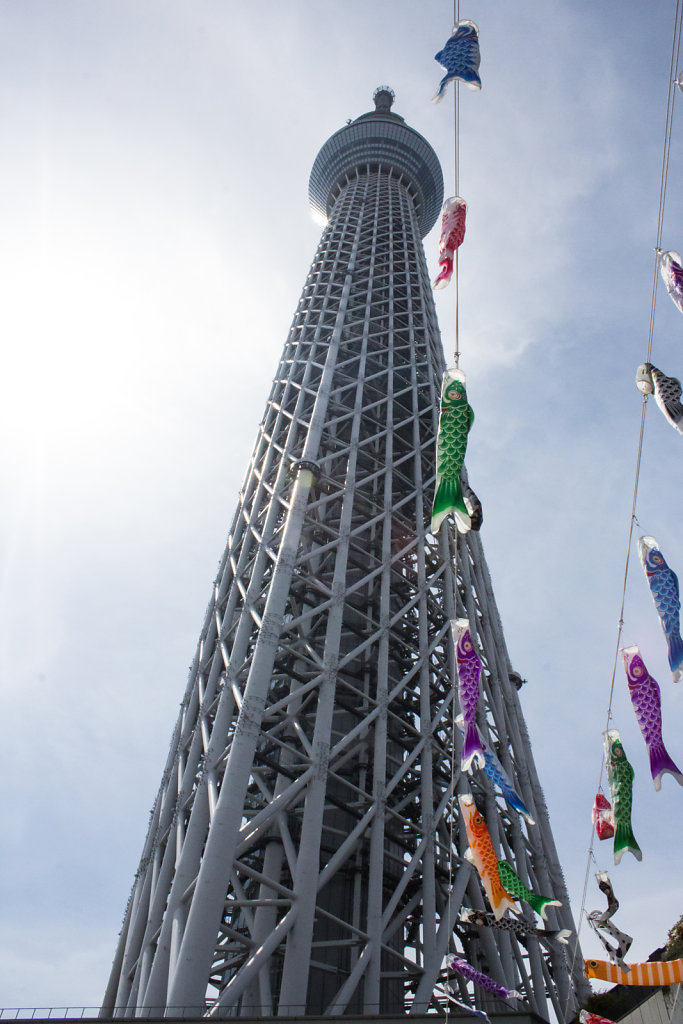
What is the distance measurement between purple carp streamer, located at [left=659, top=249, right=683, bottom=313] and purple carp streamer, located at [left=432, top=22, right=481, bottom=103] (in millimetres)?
5079

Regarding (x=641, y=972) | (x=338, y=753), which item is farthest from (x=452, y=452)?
(x=338, y=753)

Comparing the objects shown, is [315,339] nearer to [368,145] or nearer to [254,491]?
[254,491]

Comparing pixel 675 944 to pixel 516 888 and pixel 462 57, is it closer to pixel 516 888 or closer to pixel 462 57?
pixel 516 888

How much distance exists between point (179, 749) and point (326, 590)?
27.7 feet

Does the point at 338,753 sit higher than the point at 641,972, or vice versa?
the point at 338,753

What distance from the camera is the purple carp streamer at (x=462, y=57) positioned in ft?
49.6

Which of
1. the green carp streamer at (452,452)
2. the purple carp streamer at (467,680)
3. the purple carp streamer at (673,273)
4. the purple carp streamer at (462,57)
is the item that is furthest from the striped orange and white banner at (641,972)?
the purple carp streamer at (462,57)

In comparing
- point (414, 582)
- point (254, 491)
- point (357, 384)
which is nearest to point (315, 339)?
point (357, 384)

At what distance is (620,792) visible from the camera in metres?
15.4

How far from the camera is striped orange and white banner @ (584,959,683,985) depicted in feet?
45.2

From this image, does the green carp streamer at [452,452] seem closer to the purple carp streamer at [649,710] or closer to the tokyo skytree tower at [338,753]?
the purple carp streamer at [649,710]

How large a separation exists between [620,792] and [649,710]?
6.34ft

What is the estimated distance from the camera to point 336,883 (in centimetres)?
2305

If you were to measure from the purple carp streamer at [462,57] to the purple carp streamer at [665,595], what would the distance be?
10.0 meters
